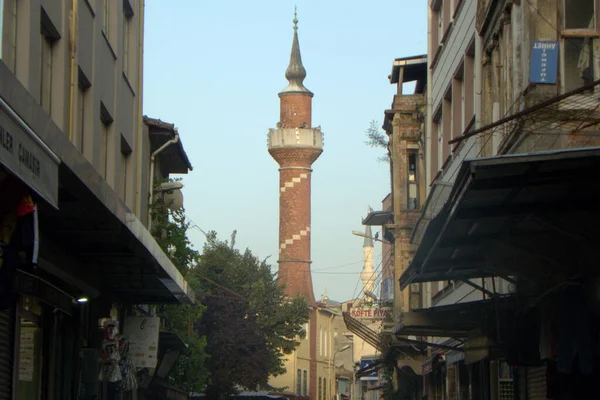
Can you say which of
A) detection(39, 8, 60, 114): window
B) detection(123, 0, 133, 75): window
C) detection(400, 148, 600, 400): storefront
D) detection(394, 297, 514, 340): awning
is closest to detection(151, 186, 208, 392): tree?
detection(123, 0, 133, 75): window

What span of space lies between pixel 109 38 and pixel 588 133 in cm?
1026

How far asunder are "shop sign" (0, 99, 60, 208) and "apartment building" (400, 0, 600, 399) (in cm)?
310

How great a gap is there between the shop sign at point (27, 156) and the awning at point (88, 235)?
0.32ft

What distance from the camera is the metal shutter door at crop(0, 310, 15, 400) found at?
436 inches

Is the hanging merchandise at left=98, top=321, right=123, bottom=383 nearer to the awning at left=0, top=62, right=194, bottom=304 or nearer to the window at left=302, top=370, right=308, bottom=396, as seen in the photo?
the awning at left=0, top=62, right=194, bottom=304

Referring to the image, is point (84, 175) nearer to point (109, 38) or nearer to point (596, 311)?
point (596, 311)

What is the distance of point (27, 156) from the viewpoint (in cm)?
706

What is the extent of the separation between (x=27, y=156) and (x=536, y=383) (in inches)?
412

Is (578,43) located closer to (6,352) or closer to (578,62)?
(578,62)

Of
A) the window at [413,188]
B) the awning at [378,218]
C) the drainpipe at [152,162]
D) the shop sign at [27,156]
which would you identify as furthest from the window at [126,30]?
the awning at [378,218]

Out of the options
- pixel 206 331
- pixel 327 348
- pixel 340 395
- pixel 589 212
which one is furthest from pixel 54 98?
pixel 327 348

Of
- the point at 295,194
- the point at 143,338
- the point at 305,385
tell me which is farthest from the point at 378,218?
the point at 305,385

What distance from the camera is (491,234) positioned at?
11.8 m

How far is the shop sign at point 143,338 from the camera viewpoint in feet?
65.0
